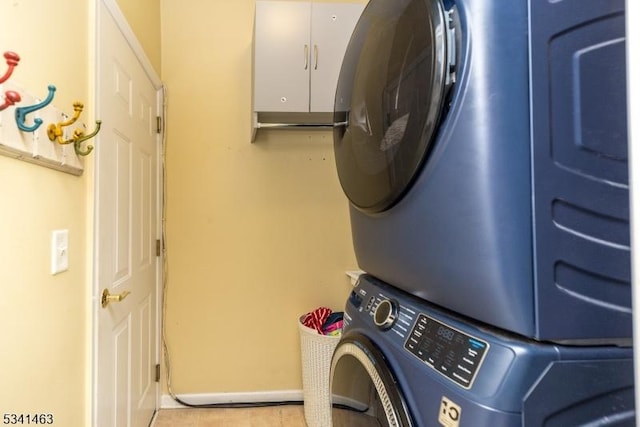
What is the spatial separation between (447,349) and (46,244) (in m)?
0.96

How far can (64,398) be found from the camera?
101 cm

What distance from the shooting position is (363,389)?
2.70ft

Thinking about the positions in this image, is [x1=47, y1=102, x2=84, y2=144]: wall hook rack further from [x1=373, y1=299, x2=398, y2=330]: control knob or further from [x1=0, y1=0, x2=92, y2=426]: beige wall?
[x1=373, y1=299, x2=398, y2=330]: control knob

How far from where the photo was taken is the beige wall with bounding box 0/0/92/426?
79cm

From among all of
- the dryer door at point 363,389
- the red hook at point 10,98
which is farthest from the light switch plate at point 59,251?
the dryer door at point 363,389

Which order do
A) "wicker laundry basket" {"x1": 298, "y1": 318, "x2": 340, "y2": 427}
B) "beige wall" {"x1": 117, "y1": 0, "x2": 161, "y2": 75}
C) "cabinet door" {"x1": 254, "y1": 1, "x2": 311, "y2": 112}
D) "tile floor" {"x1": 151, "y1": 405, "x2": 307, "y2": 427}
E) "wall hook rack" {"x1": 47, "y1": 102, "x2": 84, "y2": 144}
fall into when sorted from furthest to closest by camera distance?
1. "tile floor" {"x1": 151, "y1": 405, "x2": 307, "y2": 427}
2. "wicker laundry basket" {"x1": 298, "y1": 318, "x2": 340, "y2": 427}
3. "cabinet door" {"x1": 254, "y1": 1, "x2": 311, "y2": 112}
4. "beige wall" {"x1": 117, "y1": 0, "x2": 161, "y2": 75}
5. "wall hook rack" {"x1": 47, "y1": 102, "x2": 84, "y2": 144}

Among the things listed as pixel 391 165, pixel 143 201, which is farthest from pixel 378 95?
pixel 143 201

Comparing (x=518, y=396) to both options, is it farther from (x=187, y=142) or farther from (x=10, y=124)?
(x=187, y=142)

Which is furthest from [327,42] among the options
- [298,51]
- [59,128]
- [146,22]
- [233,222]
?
[59,128]

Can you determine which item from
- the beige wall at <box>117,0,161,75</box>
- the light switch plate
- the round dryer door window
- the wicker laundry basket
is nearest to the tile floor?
the wicker laundry basket

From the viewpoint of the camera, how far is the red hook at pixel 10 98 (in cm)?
71

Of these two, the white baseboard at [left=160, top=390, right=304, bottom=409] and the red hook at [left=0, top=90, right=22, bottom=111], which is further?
the white baseboard at [left=160, top=390, right=304, bottom=409]

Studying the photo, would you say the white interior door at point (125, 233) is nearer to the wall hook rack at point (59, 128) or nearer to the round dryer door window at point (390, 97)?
the wall hook rack at point (59, 128)

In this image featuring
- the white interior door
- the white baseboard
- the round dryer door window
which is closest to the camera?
the round dryer door window
